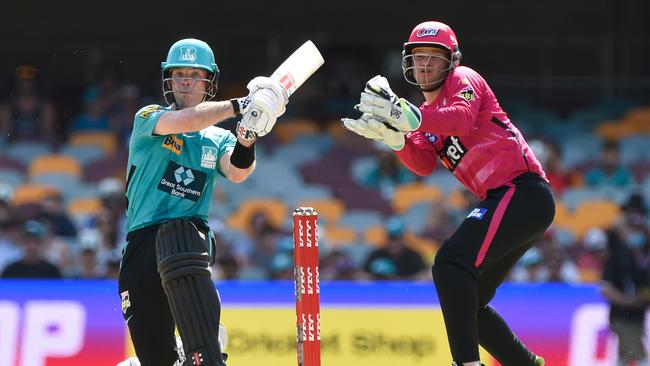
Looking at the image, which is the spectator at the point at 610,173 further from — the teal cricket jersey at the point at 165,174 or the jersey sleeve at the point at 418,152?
the teal cricket jersey at the point at 165,174

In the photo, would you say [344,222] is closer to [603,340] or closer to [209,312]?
[603,340]

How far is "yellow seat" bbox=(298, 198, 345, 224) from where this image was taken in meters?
12.4

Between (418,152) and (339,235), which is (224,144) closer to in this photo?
(418,152)

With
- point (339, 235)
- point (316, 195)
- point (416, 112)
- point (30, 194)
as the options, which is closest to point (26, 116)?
point (30, 194)

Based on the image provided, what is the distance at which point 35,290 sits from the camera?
28.3ft

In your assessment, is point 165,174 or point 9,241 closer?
point 165,174

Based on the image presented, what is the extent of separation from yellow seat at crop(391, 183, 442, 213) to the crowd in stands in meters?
0.01

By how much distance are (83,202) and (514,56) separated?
5884 millimetres

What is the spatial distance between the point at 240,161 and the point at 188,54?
587 millimetres

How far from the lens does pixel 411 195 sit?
12.6 meters

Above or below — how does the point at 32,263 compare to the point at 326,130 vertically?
below

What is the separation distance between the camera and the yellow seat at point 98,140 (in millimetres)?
13266

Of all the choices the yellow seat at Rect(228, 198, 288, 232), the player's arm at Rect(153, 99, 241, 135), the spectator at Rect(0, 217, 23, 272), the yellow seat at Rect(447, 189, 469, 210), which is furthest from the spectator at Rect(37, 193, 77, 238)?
the player's arm at Rect(153, 99, 241, 135)

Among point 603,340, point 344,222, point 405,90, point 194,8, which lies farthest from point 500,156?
point 194,8
